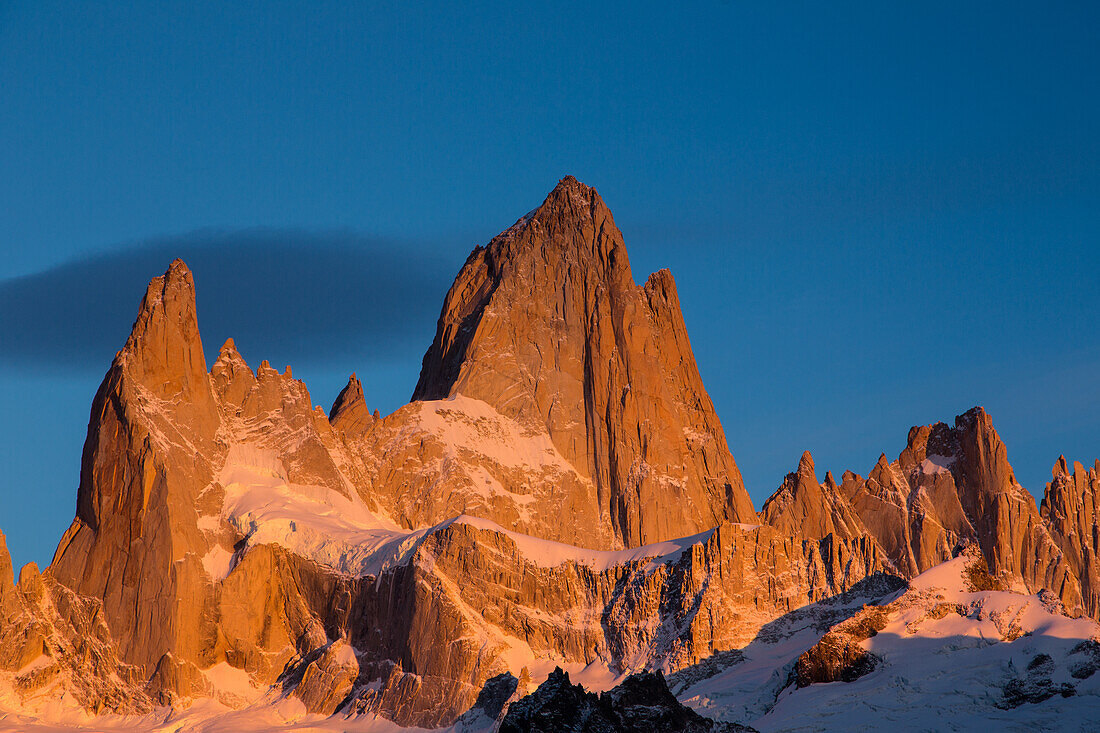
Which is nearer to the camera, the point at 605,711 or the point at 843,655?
the point at 605,711

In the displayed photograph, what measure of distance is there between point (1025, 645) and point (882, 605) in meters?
19.6

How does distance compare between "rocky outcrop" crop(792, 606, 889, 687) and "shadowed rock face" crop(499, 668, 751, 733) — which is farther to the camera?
"rocky outcrop" crop(792, 606, 889, 687)

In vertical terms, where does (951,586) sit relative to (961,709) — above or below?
above

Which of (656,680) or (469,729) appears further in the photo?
(469,729)

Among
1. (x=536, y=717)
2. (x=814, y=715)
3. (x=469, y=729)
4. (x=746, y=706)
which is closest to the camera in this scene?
(x=536, y=717)

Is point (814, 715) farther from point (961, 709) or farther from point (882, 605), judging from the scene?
point (882, 605)

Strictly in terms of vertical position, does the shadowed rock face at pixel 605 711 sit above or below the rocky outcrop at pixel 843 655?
below

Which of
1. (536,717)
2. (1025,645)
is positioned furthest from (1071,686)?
(536,717)

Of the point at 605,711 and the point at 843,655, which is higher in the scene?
the point at 843,655

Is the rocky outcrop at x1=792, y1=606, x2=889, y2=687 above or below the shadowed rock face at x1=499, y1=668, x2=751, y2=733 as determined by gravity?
above

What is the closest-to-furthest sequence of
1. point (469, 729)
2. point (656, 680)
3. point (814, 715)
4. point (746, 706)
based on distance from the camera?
point (656, 680)
point (814, 715)
point (746, 706)
point (469, 729)

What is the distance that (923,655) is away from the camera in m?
158

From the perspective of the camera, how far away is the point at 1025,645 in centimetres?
15288

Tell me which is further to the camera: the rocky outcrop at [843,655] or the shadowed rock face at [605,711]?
the rocky outcrop at [843,655]
